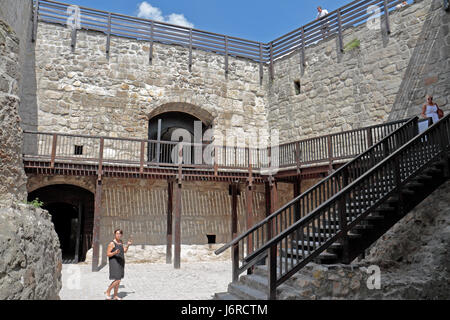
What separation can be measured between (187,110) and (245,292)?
10.8 metres

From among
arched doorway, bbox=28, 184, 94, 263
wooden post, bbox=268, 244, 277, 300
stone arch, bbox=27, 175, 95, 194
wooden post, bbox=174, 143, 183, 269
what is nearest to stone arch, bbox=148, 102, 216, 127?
wooden post, bbox=174, 143, 183, 269

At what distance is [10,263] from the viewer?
3635 mm

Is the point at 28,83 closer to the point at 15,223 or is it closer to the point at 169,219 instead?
the point at 169,219

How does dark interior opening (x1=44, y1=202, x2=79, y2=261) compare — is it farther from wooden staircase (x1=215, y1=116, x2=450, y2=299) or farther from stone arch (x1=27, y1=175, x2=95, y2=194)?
wooden staircase (x1=215, y1=116, x2=450, y2=299)

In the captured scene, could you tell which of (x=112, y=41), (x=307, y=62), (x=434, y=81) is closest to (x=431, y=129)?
(x=434, y=81)

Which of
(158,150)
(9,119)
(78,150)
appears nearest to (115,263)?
(9,119)

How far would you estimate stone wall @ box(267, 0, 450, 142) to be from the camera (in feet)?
35.3

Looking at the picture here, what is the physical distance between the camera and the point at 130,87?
13.7m

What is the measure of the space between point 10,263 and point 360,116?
37.9ft

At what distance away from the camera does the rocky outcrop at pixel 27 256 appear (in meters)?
3.60

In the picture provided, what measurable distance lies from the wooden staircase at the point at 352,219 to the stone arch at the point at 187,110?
8936 millimetres

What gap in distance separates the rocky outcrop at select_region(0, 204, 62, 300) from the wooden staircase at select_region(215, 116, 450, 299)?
256cm

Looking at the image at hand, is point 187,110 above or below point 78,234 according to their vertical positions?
above
